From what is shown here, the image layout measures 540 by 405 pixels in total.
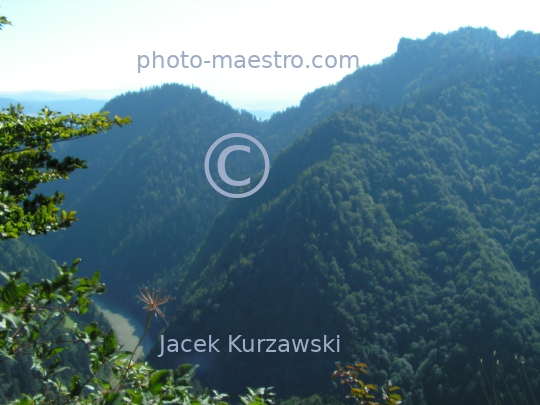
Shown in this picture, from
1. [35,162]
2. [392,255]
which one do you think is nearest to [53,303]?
[35,162]

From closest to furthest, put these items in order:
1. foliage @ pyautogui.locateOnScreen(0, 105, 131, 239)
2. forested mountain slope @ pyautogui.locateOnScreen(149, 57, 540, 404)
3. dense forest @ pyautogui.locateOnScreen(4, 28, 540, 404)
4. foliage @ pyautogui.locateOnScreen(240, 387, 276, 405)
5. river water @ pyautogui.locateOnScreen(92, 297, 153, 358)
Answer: foliage @ pyautogui.locateOnScreen(240, 387, 276, 405) → foliage @ pyautogui.locateOnScreen(0, 105, 131, 239) → forested mountain slope @ pyautogui.locateOnScreen(149, 57, 540, 404) → dense forest @ pyautogui.locateOnScreen(4, 28, 540, 404) → river water @ pyautogui.locateOnScreen(92, 297, 153, 358)

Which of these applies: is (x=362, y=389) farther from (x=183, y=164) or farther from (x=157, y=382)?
(x=183, y=164)

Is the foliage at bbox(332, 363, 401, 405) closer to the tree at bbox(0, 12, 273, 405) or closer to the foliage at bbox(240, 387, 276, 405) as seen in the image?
the foliage at bbox(240, 387, 276, 405)

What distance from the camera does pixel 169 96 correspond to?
146 meters

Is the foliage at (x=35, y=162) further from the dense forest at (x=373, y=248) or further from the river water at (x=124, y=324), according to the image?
the river water at (x=124, y=324)

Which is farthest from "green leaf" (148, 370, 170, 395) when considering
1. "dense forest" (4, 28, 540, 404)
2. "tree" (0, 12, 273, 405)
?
"dense forest" (4, 28, 540, 404)

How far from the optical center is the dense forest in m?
52.6

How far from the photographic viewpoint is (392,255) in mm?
61938

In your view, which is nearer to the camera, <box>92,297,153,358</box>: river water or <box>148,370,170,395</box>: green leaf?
<box>148,370,170,395</box>: green leaf

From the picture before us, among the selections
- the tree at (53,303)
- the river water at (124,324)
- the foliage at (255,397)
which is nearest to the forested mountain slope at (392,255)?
the river water at (124,324)

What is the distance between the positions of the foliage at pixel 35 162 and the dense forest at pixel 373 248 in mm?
45757

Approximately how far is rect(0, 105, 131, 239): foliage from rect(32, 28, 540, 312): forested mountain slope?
99549mm

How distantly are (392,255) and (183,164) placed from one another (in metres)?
73.6

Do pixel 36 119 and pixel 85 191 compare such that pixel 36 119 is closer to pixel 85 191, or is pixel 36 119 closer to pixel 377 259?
pixel 377 259
